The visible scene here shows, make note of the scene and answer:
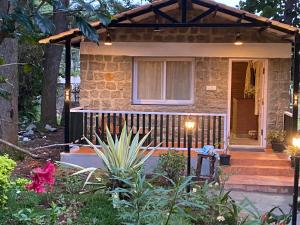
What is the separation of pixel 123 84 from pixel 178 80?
48.9 inches

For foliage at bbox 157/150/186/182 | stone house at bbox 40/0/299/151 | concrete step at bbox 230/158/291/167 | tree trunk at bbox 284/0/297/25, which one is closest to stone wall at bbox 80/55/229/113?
stone house at bbox 40/0/299/151

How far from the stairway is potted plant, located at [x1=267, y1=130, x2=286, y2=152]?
0.83 feet

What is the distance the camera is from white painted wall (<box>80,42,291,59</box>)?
9.45 m

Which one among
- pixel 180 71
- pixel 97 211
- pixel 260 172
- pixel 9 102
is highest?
pixel 180 71

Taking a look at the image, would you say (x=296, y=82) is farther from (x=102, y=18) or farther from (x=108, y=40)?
(x=102, y=18)

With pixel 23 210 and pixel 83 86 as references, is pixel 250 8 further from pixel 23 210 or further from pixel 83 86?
pixel 23 210

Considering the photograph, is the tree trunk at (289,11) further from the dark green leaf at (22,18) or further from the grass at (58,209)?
the dark green leaf at (22,18)

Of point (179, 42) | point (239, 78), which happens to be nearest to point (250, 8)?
point (239, 78)

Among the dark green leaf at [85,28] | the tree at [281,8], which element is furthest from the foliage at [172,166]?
the tree at [281,8]

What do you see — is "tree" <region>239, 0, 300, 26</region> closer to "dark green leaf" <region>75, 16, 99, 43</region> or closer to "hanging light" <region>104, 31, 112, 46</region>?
"hanging light" <region>104, 31, 112, 46</region>

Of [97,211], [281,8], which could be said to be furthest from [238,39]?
[281,8]

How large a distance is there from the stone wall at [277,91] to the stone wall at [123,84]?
97 centimetres

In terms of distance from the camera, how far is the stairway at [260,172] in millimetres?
7461

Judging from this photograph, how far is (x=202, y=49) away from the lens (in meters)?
9.59
